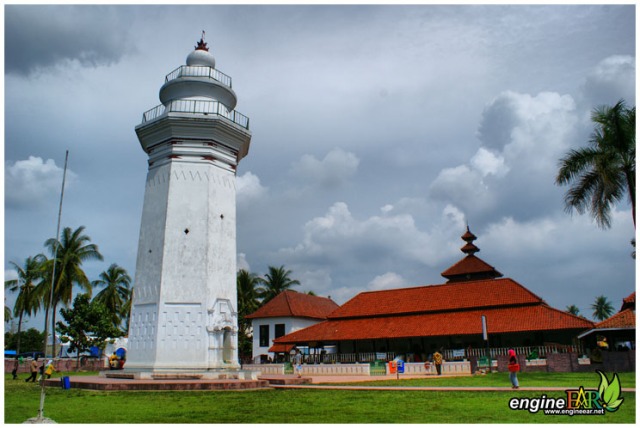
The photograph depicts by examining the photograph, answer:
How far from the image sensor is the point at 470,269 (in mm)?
38812

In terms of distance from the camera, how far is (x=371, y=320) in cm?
3228

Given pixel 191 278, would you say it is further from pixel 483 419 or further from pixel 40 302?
pixel 40 302

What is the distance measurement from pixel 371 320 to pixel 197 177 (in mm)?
17225

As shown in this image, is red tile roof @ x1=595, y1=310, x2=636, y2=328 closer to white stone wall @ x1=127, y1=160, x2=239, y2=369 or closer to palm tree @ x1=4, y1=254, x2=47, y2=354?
white stone wall @ x1=127, y1=160, x2=239, y2=369

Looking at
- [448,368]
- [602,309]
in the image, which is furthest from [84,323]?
[602,309]

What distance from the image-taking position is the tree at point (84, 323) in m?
37.3

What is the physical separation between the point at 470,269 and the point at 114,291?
30.2 m

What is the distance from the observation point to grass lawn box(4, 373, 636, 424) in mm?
8836

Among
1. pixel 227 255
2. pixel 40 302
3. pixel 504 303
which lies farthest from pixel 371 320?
pixel 40 302

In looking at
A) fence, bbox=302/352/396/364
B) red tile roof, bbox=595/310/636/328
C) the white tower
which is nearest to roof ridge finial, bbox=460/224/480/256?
fence, bbox=302/352/396/364

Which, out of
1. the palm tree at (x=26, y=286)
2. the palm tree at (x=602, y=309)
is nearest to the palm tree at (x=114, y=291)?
the palm tree at (x=26, y=286)

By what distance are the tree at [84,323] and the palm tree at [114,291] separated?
6.06m

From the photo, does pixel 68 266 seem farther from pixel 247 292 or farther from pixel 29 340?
pixel 29 340

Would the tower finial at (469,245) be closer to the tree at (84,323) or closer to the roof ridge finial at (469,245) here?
the roof ridge finial at (469,245)
